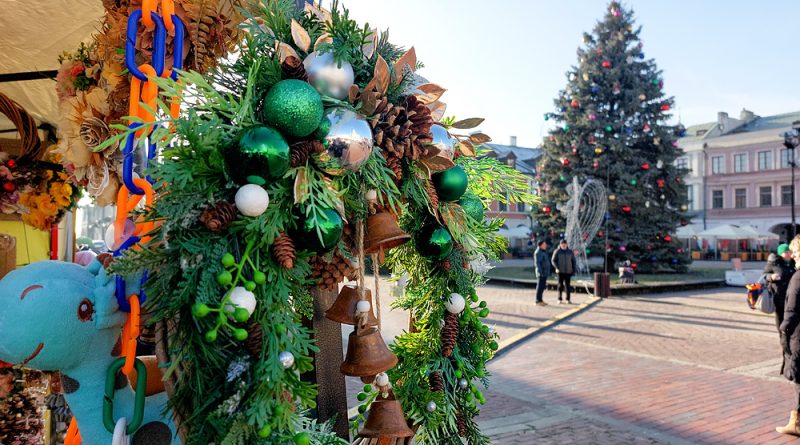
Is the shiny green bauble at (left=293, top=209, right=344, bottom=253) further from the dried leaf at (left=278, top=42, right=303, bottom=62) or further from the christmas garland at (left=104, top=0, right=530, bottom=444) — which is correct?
the dried leaf at (left=278, top=42, right=303, bottom=62)

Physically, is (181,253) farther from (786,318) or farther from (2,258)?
(786,318)

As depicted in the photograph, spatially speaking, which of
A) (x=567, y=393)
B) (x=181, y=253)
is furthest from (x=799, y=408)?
(x=181, y=253)

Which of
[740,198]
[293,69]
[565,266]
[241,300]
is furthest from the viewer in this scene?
[740,198]

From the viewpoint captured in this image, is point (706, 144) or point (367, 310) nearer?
point (367, 310)

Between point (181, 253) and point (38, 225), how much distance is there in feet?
9.82

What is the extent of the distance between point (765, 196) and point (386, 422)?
173 ft

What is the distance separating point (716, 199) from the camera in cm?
4784

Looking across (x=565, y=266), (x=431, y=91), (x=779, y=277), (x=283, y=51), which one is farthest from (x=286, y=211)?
(x=565, y=266)

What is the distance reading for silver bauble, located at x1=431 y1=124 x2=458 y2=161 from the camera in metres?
1.70

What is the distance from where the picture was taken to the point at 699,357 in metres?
8.05

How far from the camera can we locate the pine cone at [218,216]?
1.25 m

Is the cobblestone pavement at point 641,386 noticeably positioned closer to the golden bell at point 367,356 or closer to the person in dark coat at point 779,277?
the person in dark coat at point 779,277

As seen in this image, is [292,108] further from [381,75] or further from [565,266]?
[565,266]

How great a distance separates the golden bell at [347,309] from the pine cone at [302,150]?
21.9 inches
